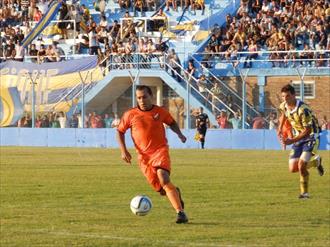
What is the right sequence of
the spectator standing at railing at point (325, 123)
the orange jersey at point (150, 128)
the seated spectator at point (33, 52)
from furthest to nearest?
the seated spectator at point (33, 52), the spectator standing at railing at point (325, 123), the orange jersey at point (150, 128)

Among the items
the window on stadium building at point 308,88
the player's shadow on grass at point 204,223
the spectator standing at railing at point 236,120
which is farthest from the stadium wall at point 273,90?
the player's shadow on grass at point 204,223

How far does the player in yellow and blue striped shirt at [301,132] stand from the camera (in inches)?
793

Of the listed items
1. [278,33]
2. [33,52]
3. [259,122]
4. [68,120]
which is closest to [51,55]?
[33,52]

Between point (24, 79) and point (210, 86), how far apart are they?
8552 millimetres

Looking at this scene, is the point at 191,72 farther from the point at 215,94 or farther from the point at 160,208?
the point at 160,208

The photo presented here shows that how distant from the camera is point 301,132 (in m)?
20.5

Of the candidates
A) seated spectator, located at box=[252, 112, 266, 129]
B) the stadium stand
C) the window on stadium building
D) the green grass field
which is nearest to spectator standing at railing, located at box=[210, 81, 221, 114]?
the stadium stand

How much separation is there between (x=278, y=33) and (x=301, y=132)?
1187 inches

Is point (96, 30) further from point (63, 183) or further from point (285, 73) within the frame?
point (63, 183)

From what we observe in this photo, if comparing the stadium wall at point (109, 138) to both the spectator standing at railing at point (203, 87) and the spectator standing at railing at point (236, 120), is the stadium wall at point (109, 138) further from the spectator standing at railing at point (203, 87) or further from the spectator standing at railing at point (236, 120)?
the spectator standing at railing at point (203, 87)

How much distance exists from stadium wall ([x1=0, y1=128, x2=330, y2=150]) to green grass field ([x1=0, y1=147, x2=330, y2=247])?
14.1m

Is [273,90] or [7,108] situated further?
[7,108]

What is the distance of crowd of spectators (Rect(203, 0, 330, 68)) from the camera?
48844 mm

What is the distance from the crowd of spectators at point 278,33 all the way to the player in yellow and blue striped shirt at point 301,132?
86.2 feet
